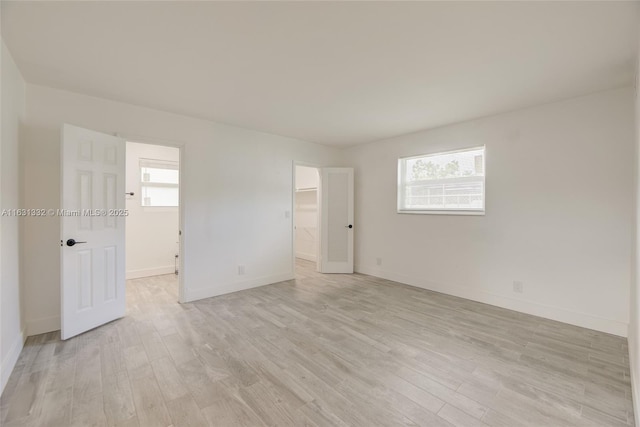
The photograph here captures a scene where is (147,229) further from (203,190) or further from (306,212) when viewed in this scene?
(306,212)

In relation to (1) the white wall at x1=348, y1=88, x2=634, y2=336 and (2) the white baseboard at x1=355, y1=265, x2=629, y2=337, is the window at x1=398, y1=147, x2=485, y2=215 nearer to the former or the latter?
(1) the white wall at x1=348, y1=88, x2=634, y2=336

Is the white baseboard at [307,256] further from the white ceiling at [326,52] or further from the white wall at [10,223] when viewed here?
the white wall at [10,223]

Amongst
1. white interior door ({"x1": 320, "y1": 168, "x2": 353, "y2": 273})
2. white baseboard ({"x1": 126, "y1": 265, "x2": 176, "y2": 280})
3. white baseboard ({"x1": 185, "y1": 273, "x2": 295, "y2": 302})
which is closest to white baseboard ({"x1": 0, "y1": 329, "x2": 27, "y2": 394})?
white baseboard ({"x1": 185, "y1": 273, "x2": 295, "y2": 302})

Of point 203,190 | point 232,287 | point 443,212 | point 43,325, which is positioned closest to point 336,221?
point 443,212

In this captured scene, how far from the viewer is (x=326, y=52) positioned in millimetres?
2098

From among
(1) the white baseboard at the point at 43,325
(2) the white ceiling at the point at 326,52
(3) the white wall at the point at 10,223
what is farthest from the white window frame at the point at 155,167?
(1) the white baseboard at the point at 43,325

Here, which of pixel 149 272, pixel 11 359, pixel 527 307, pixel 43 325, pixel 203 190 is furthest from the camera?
pixel 149 272

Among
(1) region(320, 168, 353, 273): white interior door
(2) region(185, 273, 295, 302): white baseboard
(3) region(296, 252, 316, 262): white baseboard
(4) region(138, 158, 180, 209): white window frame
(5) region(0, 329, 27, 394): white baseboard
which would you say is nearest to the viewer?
(5) region(0, 329, 27, 394): white baseboard

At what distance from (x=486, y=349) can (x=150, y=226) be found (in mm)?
5418

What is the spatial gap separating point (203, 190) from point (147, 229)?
2.04 m

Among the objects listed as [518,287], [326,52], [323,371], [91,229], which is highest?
[326,52]

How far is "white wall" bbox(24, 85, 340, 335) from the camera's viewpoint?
2715mm

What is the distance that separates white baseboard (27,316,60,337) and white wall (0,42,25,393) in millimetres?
182

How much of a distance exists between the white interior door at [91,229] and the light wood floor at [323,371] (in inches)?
10.0
